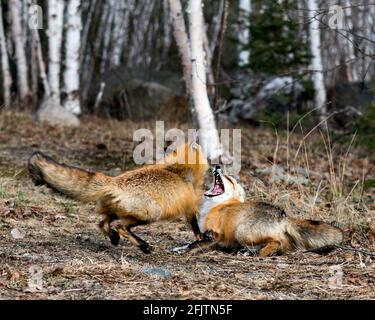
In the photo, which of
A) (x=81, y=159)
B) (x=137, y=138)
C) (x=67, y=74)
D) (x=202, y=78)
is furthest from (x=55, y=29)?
(x=202, y=78)

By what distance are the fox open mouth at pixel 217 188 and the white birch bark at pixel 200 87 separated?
4510mm

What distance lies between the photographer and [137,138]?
1606cm

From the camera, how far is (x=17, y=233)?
7129mm

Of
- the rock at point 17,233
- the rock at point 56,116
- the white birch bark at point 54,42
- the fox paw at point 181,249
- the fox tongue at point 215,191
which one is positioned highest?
the white birch bark at point 54,42

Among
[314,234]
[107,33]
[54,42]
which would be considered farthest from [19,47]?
[314,234]

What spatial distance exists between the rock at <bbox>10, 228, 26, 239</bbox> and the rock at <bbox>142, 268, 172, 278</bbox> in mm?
1916

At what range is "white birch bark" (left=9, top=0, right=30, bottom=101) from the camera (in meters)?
21.4

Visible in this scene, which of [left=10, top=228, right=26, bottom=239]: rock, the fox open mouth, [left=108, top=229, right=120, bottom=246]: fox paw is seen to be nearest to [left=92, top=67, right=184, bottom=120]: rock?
[left=10, top=228, right=26, bottom=239]: rock

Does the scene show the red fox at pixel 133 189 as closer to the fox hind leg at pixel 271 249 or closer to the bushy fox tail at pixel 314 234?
the fox hind leg at pixel 271 249

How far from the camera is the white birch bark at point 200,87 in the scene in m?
11.3

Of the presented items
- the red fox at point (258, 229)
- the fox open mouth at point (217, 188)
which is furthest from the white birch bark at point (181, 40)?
the red fox at point (258, 229)

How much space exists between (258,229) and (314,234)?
0.56 meters

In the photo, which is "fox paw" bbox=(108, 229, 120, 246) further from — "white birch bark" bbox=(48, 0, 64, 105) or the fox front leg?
"white birch bark" bbox=(48, 0, 64, 105)

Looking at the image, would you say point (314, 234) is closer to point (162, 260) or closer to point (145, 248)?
point (162, 260)
